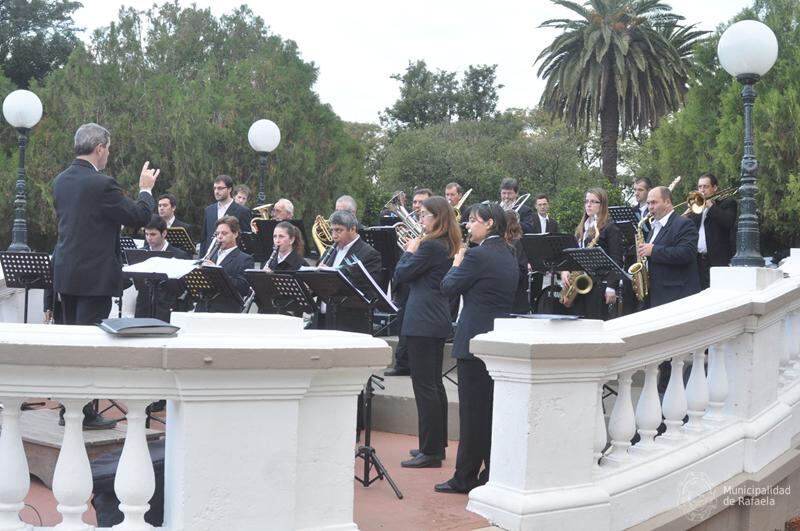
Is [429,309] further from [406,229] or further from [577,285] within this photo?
[577,285]

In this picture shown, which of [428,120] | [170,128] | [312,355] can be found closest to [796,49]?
[170,128]

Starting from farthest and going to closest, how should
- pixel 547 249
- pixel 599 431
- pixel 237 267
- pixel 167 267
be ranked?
pixel 547 249 < pixel 237 267 < pixel 167 267 < pixel 599 431

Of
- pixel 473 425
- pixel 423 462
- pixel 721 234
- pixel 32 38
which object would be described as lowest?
pixel 423 462

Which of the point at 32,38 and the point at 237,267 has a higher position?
the point at 32,38

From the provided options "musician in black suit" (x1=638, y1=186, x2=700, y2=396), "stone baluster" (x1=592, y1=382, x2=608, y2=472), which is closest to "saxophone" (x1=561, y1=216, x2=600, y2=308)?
"musician in black suit" (x1=638, y1=186, x2=700, y2=396)

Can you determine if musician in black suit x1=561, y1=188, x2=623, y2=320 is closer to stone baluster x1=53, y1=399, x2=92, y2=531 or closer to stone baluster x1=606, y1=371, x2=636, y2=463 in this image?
stone baluster x1=606, y1=371, x2=636, y2=463

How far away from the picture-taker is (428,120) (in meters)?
58.7

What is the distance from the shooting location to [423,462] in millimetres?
7082

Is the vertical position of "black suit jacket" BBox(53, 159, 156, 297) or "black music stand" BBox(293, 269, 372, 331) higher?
"black suit jacket" BBox(53, 159, 156, 297)

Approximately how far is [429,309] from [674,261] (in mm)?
2563

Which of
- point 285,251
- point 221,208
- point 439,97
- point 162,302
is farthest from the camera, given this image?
point 439,97

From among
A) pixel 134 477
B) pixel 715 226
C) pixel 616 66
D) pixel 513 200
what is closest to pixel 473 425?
pixel 134 477

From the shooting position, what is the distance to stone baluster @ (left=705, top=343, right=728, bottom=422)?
6340 mm

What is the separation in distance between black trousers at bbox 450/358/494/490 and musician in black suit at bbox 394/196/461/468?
686 millimetres
